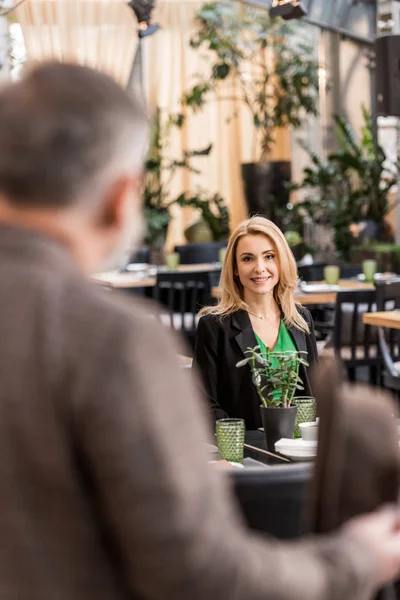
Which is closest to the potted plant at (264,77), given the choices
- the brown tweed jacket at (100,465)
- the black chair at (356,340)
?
the black chair at (356,340)

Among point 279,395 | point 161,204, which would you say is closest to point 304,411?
point 279,395

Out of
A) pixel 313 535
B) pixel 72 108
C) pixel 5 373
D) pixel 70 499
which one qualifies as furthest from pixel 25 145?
pixel 313 535

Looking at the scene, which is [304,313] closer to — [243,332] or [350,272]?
[243,332]

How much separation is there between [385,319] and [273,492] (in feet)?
12.2

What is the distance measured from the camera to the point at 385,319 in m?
5.56

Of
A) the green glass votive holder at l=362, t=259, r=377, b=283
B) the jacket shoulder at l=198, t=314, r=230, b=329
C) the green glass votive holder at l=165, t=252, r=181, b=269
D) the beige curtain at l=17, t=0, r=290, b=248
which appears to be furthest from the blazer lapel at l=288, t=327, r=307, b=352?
the beige curtain at l=17, t=0, r=290, b=248

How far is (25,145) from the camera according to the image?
1128mm

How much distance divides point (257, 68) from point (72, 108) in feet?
42.6

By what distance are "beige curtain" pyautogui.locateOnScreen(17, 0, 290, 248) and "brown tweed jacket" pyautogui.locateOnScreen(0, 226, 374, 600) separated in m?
12.5

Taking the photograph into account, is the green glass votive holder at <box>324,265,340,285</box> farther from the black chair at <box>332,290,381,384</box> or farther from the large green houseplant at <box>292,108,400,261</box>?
the large green houseplant at <box>292,108,400,261</box>

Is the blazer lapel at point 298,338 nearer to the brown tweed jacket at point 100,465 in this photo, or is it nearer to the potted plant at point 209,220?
the brown tweed jacket at point 100,465

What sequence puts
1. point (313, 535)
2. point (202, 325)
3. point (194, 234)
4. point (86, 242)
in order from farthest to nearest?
1. point (194, 234)
2. point (202, 325)
3. point (313, 535)
4. point (86, 242)

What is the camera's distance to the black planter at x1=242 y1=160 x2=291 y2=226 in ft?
41.1

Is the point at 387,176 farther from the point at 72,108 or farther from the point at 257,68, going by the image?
the point at 72,108
